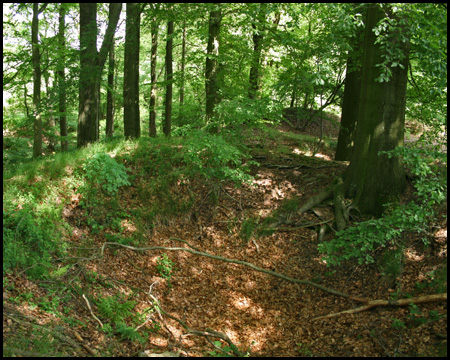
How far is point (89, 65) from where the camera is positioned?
9.58m

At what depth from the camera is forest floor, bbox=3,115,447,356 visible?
478cm

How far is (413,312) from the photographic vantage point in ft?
16.6

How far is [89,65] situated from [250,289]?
24.7 ft

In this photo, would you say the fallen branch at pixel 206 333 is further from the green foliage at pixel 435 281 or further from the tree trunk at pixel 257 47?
the tree trunk at pixel 257 47

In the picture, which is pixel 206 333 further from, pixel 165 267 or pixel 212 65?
pixel 212 65

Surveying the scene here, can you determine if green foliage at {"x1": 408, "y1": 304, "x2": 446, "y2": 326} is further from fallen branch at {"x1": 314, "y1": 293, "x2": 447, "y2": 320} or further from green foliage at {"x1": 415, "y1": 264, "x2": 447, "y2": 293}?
green foliage at {"x1": 415, "y1": 264, "x2": 447, "y2": 293}

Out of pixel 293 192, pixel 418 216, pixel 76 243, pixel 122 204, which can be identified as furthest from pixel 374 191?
pixel 76 243

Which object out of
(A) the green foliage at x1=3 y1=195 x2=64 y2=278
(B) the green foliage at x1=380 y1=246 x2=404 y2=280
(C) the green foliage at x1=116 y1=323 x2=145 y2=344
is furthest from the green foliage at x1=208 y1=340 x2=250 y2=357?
(B) the green foliage at x1=380 y1=246 x2=404 y2=280

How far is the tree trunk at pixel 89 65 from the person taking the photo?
9477 mm

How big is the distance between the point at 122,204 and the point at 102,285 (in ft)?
8.23

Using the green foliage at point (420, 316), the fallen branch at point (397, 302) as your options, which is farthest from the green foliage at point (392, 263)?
the green foliage at point (420, 316)

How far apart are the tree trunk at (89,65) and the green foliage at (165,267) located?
4781mm

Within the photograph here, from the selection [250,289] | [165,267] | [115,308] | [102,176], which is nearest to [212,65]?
[102,176]

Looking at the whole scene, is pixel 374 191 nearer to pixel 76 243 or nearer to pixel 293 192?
pixel 293 192
